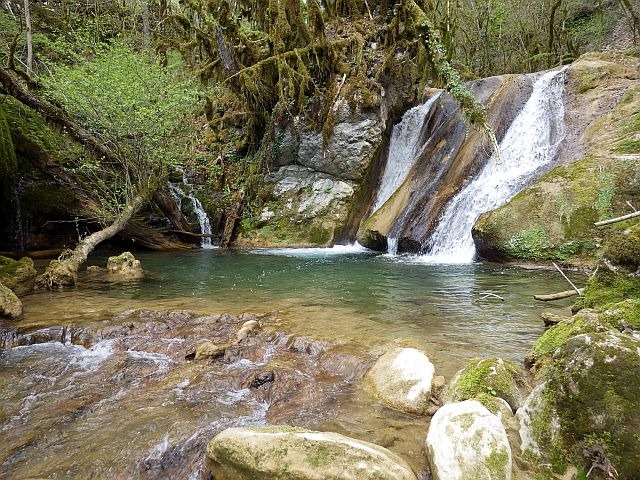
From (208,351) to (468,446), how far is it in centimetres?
306

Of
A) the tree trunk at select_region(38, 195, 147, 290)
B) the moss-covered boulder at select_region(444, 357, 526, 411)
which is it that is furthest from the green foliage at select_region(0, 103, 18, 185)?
the moss-covered boulder at select_region(444, 357, 526, 411)

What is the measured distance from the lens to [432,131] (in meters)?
14.8

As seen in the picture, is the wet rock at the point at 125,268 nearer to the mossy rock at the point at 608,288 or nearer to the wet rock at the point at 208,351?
the wet rock at the point at 208,351

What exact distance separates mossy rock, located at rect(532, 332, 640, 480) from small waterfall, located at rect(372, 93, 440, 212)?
1220 cm

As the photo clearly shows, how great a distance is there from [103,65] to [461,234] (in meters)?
10.0

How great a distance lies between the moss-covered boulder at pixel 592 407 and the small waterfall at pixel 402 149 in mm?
12185

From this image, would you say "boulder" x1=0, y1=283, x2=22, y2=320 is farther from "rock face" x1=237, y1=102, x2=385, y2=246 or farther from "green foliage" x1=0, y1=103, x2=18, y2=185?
"rock face" x1=237, y1=102, x2=385, y2=246


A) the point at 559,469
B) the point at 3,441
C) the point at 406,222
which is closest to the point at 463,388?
the point at 559,469

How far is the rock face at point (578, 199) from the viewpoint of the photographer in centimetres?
832

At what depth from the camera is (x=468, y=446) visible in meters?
2.37

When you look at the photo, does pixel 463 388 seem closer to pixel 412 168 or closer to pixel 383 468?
pixel 383 468

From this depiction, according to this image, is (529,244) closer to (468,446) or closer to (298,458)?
(468,446)

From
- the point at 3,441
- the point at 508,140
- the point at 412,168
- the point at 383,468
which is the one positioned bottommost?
the point at 3,441

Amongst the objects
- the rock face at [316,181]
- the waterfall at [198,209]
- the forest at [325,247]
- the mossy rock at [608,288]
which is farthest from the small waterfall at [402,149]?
the mossy rock at [608,288]
